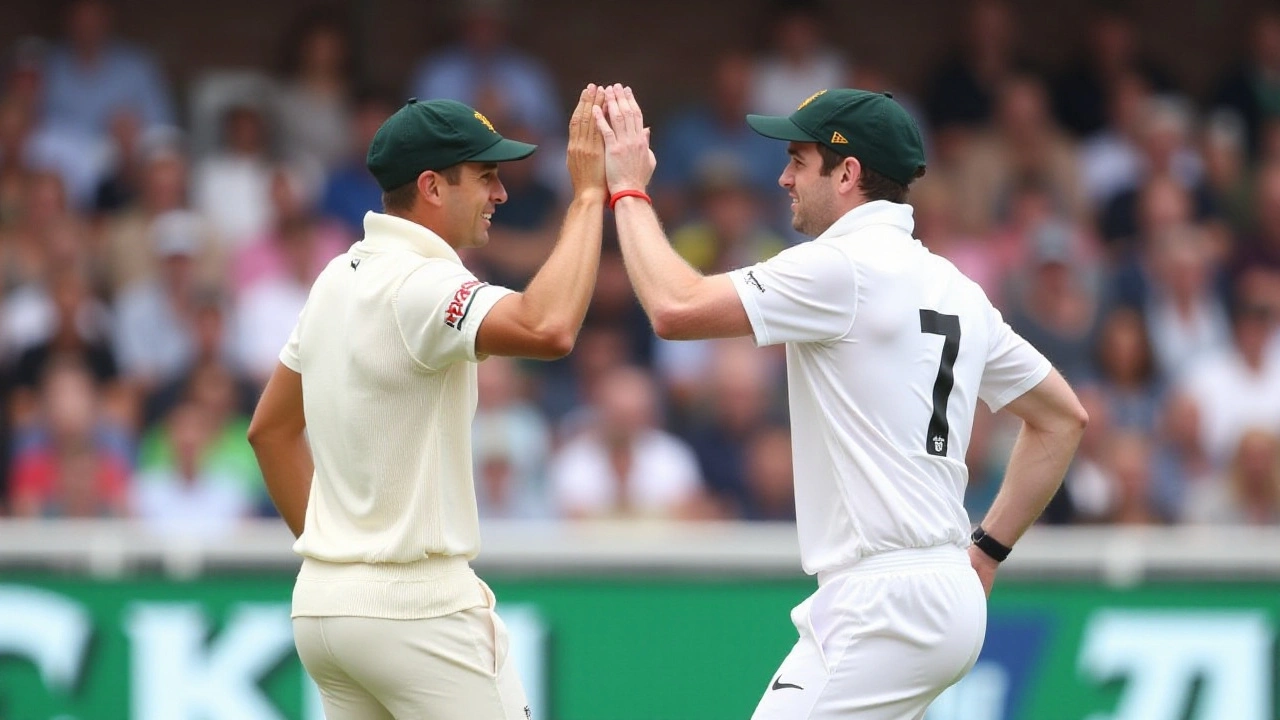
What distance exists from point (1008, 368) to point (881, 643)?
925 mm

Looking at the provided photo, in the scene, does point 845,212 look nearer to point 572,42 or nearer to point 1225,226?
point 1225,226

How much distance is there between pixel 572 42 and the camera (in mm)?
12602

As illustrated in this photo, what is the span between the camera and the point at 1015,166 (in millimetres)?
11383

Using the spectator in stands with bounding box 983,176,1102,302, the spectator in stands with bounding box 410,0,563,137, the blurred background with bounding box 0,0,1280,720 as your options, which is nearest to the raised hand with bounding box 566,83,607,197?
the blurred background with bounding box 0,0,1280,720

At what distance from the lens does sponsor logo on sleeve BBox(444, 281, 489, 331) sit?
462 cm

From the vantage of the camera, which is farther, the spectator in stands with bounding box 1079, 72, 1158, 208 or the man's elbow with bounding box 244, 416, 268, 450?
the spectator in stands with bounding box 1079, 72, 1158, 208

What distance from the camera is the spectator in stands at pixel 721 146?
1123cm

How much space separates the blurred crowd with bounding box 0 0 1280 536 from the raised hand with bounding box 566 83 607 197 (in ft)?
14.3

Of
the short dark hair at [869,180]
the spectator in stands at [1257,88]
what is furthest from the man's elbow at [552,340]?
the spectator in stands at [1257,88]

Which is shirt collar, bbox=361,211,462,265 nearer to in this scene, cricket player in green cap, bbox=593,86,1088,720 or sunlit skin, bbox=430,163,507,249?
sunlit skin, bbox=430,163,507,249

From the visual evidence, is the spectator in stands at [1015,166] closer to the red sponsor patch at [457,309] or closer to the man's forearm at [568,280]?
the man's forearm at [568,280]

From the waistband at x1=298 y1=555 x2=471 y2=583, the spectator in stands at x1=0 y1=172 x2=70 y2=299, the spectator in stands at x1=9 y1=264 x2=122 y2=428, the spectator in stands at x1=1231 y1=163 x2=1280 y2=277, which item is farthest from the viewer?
the spectator in stands at x1=1231 y1=163 x2=1280 y2=277

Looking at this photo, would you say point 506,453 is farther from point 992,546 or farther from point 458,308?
point 458,308

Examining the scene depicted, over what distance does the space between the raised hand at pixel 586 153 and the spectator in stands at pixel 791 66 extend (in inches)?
249
